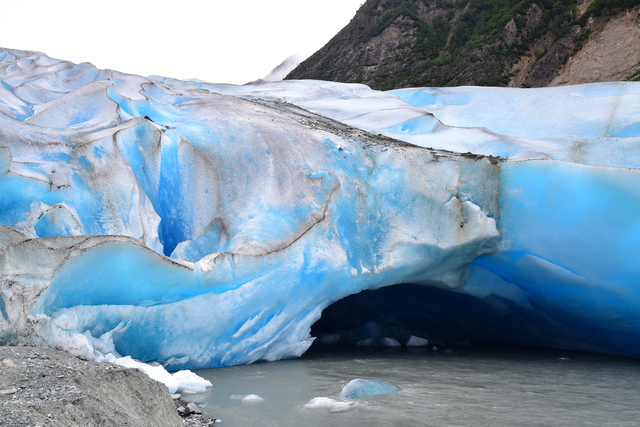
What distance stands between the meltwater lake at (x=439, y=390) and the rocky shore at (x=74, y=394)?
2.12ft

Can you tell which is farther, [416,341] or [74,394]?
[416,341]

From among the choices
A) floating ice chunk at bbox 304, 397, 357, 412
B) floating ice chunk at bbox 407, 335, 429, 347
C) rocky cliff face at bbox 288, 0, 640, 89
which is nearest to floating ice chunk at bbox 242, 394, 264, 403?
floating ice chunk at bbox 304, 397, 357, 412

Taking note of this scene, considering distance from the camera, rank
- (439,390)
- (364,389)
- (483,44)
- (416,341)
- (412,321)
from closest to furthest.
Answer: (364,389) → (439,390) → (416,341) → (412,321) → (483,44)

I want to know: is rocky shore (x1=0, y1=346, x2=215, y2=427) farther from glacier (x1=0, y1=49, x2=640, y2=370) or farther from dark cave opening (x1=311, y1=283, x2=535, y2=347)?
dark cave opening (x1=311, y1=283, x2=535, y2=347)

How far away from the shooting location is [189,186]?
621cm

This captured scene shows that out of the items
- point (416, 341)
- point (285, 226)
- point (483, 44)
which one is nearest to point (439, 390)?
point (285, 226)

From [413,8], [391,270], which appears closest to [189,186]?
[391,270]

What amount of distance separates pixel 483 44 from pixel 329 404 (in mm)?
23143

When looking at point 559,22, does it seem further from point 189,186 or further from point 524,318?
point 189,186

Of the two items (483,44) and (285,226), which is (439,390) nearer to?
(285,226)

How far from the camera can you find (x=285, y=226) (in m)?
5.66

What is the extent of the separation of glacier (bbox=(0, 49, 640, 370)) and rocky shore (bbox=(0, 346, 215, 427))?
2.82 ft

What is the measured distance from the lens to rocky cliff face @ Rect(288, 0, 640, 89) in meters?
20.7

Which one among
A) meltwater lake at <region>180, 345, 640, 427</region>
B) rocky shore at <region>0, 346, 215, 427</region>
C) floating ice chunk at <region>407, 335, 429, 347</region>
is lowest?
floating ice chunk at <region>407, 335, 429, 347</region>
